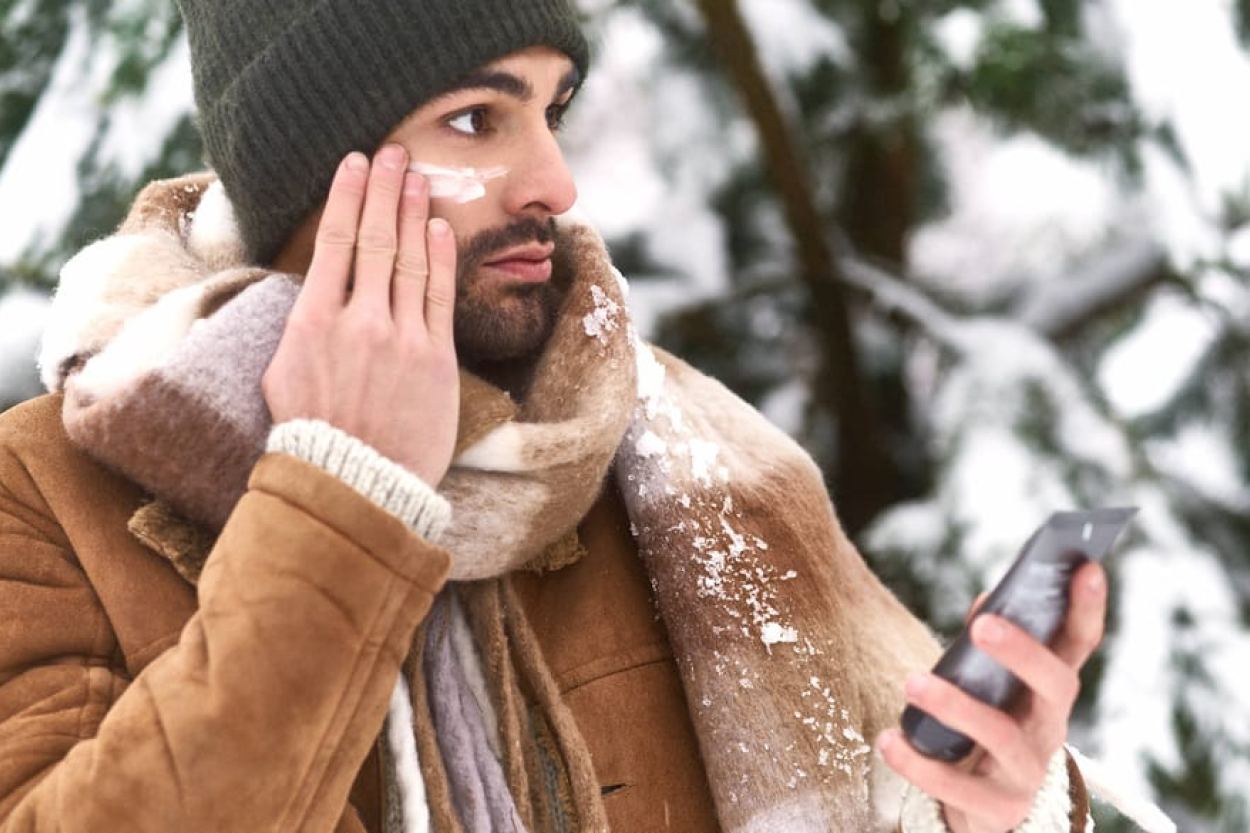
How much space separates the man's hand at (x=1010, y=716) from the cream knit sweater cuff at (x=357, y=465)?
45cm

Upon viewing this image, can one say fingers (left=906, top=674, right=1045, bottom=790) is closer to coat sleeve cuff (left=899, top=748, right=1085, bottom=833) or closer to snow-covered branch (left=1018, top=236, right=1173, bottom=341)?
coat sleeve cuff (left=899, top=748, right=1085, bottom=833)

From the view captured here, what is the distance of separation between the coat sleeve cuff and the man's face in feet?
2.19

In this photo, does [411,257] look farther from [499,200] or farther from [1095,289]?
[1095,289]

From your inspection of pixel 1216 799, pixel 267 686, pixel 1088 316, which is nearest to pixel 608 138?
pixel 1088 316

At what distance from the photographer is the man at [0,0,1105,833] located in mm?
1025

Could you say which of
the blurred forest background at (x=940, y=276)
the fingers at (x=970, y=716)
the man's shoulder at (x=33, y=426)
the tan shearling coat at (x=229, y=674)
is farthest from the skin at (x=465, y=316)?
the blurred forest background at (x=940, y=276)

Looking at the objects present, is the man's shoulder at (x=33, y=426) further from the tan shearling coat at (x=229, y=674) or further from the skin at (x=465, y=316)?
the skin at (x=465, y=316)

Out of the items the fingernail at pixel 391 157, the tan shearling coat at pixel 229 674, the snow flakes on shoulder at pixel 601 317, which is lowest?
the snow flakes on shoulder at pixel 601 317

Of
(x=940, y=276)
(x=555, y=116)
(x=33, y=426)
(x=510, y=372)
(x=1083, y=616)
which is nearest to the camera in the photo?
(x=1083, y=616)

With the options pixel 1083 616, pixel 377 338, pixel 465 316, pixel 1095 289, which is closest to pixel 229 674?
pixel 377 338

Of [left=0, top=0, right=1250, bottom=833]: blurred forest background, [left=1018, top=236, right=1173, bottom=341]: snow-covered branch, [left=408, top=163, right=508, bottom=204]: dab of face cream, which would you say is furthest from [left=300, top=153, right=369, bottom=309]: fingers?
[left=1018, top=236, right=1173, bottom=341]: snow-covered branch

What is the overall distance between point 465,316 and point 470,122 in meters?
0.23

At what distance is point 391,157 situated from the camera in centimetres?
133

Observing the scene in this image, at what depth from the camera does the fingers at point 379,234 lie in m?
1.18
